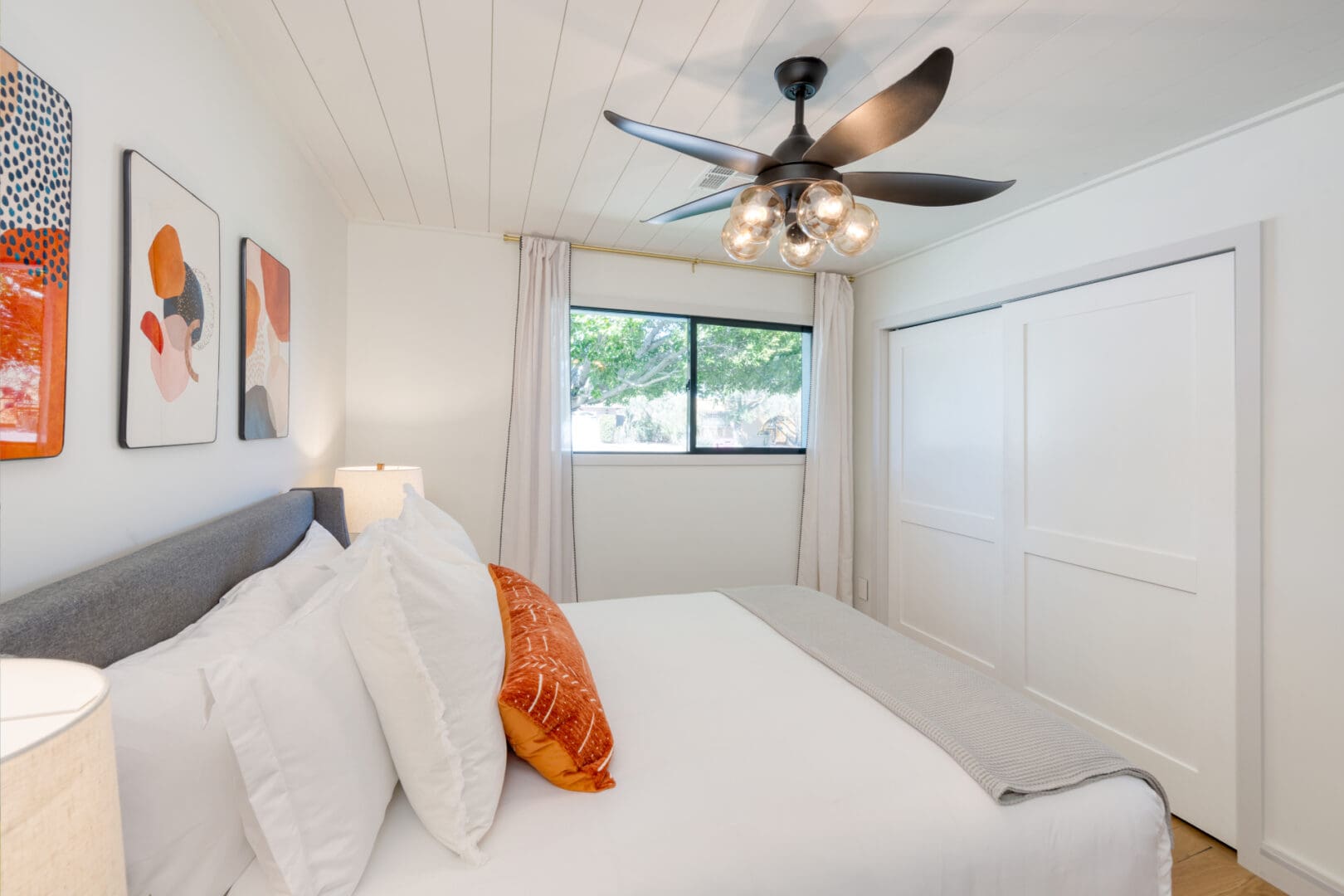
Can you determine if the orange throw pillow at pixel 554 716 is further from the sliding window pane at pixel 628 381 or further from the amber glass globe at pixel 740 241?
the sliding window pane at pixel 628 381

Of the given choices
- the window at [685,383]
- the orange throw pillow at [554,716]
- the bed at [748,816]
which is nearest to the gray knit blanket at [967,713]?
the bed at [748,816]

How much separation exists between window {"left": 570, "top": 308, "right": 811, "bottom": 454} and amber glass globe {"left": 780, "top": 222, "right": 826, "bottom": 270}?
179 cm

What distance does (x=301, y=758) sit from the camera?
82 centimetres

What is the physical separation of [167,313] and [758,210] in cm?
143

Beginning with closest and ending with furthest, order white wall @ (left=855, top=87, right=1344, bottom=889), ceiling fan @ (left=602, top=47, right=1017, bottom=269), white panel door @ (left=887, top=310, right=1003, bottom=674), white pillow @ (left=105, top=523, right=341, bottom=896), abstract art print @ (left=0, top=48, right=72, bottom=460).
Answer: white pillow @ (left=105, top=523, right=341, bottom=896)
abstract art print @ (left=0, top=48, right=72, bottom=460)
ceiling fan @ (left=602, top=47, right=1017, bottom=269)
white wall @ (left=855, top=87, right=1344, bottom=889)
white panel door @ (left=887, top=310, right=1003, bottom=674)

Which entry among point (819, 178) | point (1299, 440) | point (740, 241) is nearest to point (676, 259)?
point (740, 241)

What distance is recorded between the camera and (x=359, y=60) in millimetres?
1630

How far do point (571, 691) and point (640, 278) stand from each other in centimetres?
266

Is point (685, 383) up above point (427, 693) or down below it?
above

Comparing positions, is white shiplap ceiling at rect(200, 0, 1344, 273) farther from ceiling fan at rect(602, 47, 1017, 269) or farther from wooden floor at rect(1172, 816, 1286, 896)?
wooden floor at rect(1172, 816, 1286, 896)

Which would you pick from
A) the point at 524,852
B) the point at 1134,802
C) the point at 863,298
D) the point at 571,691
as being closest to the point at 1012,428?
the point at 863,298

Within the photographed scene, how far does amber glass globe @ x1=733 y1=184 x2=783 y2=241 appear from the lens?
151 cm

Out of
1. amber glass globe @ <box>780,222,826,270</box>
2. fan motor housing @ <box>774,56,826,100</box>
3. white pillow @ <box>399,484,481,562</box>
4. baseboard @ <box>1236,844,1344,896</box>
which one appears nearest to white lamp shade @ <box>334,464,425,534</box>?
white pillow @ <box>399,484,481,562</box>

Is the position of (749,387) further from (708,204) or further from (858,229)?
(858,229)
